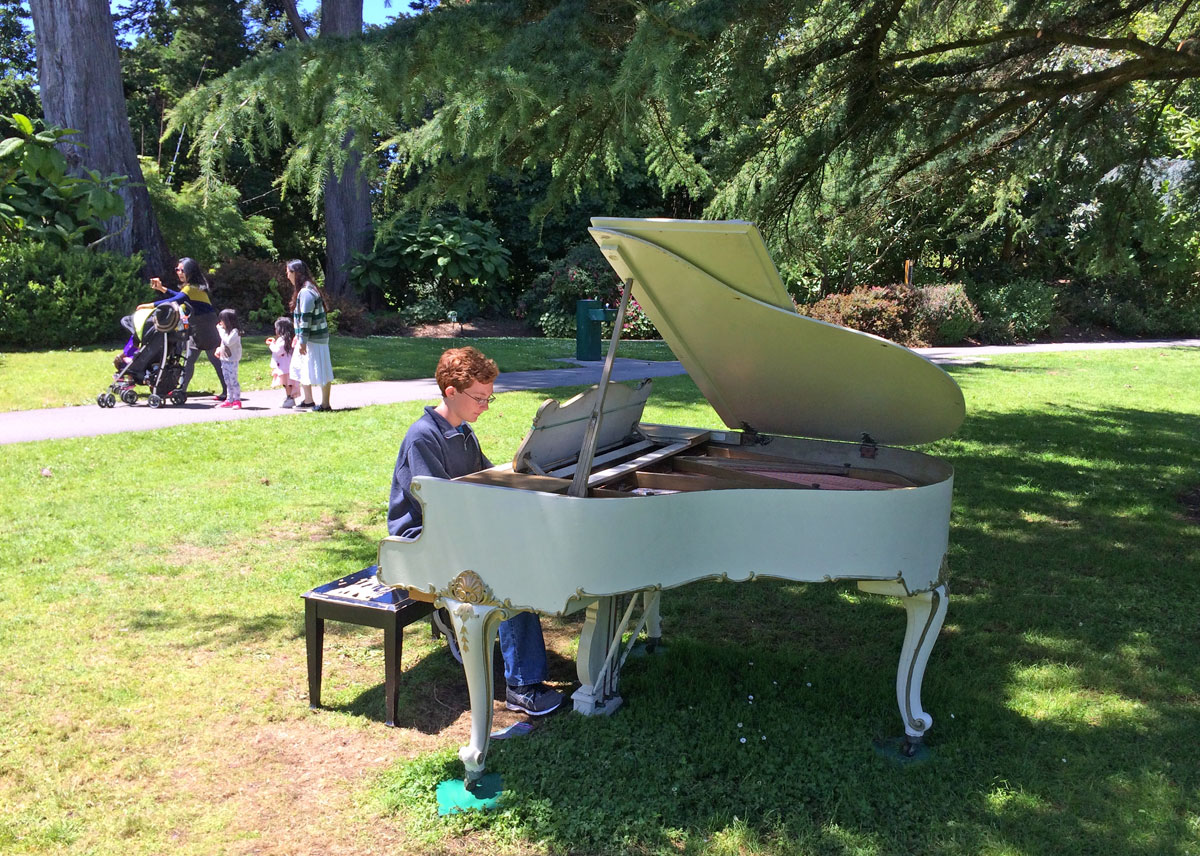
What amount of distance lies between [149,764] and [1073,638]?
4.87 meters

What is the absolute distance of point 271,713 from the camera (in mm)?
4617

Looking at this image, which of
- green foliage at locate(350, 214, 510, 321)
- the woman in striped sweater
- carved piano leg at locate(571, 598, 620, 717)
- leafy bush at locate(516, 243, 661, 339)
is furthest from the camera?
green foliage at locate(350, 214, 510, 321)

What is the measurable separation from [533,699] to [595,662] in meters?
0.36

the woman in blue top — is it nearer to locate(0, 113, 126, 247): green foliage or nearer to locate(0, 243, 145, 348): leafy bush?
locate(0, 243, 145, 348): leafy bush

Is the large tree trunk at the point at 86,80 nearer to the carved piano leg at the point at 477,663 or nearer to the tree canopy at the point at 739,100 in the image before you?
the tree canopy at the point at 739,100

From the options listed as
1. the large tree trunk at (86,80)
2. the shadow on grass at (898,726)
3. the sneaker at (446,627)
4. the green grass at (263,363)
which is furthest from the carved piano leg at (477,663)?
the large tree trunk at (86,80)

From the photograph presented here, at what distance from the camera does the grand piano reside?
363 cm

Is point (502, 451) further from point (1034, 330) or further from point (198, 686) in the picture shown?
point (1034, 330)

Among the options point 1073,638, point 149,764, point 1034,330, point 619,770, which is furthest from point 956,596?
point 1034,330

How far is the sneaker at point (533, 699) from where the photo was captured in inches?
181

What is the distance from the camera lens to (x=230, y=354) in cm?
1188

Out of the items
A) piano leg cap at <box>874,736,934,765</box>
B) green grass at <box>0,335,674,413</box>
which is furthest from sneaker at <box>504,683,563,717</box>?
green grass at <box>0,335,674,413</box>

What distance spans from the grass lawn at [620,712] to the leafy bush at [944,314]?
13046mm

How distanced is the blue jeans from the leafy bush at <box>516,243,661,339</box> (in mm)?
15870
